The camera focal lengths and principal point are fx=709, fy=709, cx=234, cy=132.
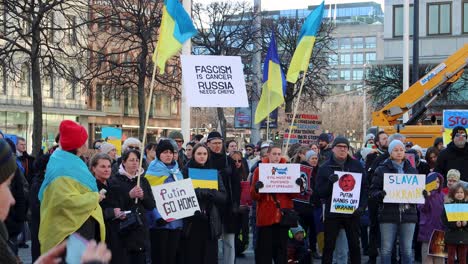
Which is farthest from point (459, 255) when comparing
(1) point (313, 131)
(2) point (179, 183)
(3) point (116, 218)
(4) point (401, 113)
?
(4) point (401, 113)

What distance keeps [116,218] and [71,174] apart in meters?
1.32

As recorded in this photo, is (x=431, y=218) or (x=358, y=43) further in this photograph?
(x=358, y=43)

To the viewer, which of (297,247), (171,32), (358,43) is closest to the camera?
(171,32)

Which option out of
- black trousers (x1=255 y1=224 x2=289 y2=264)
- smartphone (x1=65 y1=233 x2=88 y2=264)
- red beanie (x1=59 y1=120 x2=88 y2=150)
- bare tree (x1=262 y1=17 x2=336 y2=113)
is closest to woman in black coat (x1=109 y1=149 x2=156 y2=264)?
red beanie (x1=59 y1=120 x2=88 y2=150)

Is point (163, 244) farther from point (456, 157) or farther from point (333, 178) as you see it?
point (456, 157)

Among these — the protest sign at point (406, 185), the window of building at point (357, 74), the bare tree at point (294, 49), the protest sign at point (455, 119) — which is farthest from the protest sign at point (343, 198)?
the window of building at point (357, 74)

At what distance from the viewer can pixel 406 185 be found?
9.45 m

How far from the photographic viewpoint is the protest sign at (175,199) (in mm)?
8422

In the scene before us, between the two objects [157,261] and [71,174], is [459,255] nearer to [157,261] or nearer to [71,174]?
[157,261]

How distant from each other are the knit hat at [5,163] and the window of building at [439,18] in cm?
3945

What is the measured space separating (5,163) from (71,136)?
3.52 m

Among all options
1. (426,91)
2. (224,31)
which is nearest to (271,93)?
(426,91)

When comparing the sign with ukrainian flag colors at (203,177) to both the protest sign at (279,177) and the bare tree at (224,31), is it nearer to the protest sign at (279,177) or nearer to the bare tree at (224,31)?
the protest sign at (279,177)

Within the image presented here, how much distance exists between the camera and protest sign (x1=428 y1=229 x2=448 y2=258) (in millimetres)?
9798
